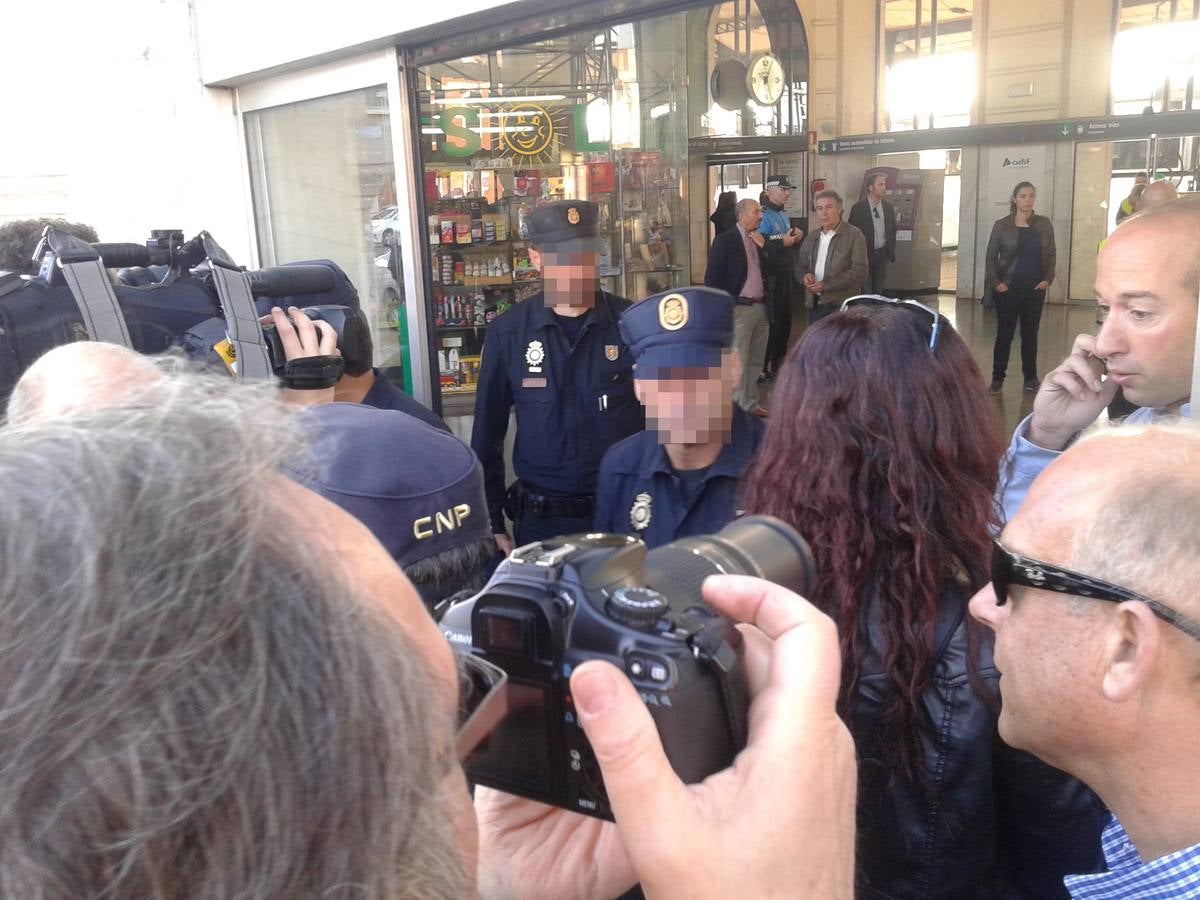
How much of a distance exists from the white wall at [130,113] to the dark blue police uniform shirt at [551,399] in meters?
1.60

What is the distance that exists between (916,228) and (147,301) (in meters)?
16.7

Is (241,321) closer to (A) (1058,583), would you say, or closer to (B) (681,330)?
(B) (681,330)

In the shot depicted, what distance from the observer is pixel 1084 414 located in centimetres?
217

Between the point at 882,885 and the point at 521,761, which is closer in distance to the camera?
the point at 521,761

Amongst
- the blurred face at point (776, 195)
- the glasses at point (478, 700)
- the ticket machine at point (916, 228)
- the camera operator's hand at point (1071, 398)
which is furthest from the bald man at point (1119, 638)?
the ticket machine at point (916, 228)

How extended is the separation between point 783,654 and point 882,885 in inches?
34.9

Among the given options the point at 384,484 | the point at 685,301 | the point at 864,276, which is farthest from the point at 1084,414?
the point at 864,276

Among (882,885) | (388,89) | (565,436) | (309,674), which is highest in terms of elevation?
(388,89)

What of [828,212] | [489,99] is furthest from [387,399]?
[828,212]

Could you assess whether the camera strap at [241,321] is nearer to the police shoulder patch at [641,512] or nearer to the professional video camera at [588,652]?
the police shoulder patch at [641,512]

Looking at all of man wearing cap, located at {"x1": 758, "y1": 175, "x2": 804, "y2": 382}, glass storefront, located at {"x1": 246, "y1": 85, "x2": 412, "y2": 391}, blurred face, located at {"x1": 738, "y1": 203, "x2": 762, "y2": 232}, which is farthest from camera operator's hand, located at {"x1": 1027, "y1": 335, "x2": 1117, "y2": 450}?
man wearing cap, located at {"x1": 758, "y1": 175, "x2": 804, "y2": 382}

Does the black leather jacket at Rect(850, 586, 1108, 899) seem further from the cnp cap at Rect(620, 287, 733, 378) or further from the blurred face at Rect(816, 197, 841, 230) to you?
the blurred face at Rect(816, 197, 841, 230)

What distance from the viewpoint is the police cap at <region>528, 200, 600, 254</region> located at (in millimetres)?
3322

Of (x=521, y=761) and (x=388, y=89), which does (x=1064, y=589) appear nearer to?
(x=521, y=761)
